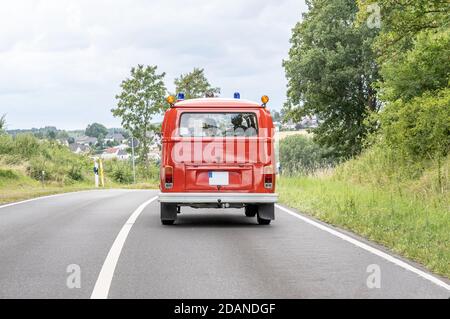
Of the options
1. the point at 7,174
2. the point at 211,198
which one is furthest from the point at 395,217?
the point at 7,174

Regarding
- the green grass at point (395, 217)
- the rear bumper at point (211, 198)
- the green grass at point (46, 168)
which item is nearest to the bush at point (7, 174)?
the green grass at point (46, 168)

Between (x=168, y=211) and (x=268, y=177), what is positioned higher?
(x=268, y=177)

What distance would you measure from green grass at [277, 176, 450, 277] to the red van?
1.74 meters

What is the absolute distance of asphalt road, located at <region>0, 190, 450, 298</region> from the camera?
22.3ft

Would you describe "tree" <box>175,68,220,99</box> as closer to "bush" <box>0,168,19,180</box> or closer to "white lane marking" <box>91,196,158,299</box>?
"bush" <box>0,168,19,180</box>

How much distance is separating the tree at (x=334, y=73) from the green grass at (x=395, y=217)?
2434 cm

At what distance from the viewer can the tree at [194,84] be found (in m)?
62.2

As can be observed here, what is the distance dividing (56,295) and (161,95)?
49059 mm

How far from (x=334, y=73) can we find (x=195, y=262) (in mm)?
36115

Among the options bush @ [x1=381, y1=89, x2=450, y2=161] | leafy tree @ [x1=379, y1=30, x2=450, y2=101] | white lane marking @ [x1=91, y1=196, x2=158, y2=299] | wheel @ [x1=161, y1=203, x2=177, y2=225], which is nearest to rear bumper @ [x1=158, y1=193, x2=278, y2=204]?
wheel @ [x1=161, y1=203, x2=177, y2=225]

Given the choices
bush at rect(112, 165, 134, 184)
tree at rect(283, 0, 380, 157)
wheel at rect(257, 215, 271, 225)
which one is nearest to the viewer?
wheel at rect(257, 215, 271, 225)

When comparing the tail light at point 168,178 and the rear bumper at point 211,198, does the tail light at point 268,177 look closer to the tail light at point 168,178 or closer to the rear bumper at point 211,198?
the rear bumper at point 211,198

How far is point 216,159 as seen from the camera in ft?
40.7

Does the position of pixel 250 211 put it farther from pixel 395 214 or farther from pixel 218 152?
pixel 395 214
